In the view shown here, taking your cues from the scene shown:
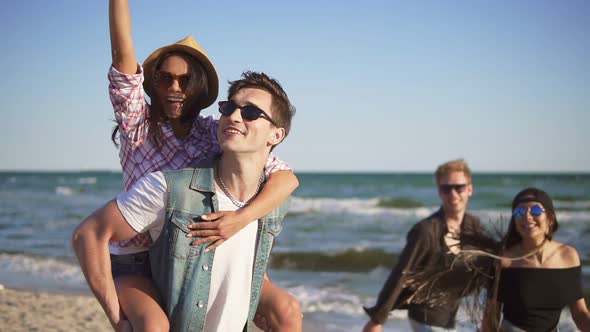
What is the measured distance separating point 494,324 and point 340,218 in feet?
60.9

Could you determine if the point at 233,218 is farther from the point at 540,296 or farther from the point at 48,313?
the point at 48,313

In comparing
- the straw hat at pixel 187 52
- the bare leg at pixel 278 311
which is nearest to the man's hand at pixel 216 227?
the bare leg at pixel 278 311

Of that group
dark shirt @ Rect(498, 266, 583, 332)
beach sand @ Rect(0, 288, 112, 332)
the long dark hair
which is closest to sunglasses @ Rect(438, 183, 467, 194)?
dark shirt @ Rect(498, 266, 583, 332)

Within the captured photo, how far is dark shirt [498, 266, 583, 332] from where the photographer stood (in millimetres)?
4461

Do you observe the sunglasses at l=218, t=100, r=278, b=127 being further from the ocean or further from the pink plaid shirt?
the ocean

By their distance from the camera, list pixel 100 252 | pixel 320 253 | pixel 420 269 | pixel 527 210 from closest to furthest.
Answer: pixel 100 252 → pixel 527 210 → pixel 420 269 → pixel 320 253

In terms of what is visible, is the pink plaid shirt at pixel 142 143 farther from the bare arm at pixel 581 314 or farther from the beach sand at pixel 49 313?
the beach sand at pixel 49 313

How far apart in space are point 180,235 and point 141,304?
0.38 m

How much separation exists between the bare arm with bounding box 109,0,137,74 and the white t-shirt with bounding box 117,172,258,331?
23.5 inches

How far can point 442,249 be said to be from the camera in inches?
188

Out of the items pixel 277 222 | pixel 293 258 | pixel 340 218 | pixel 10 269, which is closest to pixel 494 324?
pixel 277 222

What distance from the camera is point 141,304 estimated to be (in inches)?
114

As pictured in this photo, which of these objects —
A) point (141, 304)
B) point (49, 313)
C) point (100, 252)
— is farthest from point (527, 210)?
point (49, 313)

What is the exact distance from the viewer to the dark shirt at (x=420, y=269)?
4703mm
